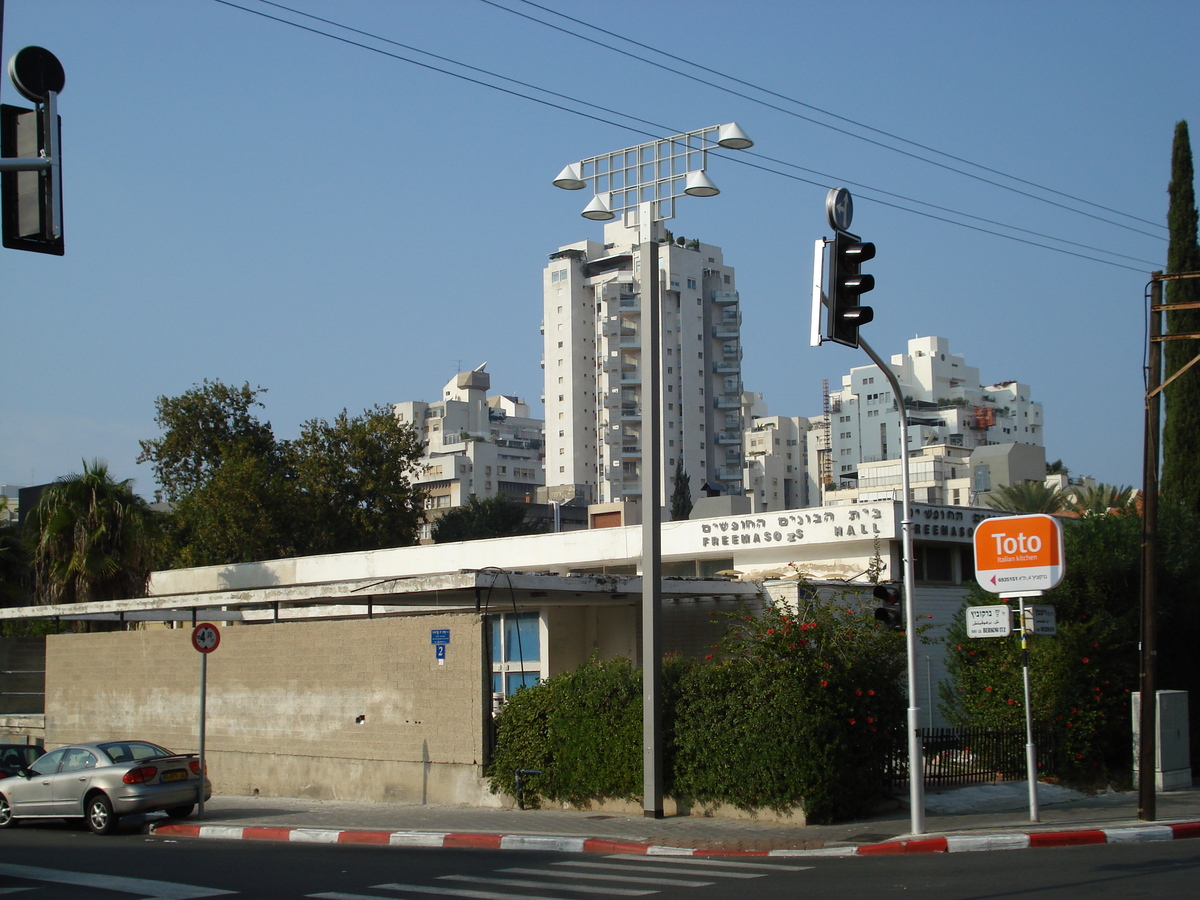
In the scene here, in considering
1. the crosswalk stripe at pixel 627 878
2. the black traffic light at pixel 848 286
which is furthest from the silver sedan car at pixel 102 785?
the black traffic light at pixel 848 286

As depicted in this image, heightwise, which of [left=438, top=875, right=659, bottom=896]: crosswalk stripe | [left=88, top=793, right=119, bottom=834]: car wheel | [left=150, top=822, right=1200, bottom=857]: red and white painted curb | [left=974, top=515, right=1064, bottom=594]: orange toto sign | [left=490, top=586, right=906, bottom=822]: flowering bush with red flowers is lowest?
[left=88, top=793, right=119, bottom=834]: car wheel

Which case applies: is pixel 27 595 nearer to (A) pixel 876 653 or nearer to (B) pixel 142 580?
(B) pixel 142 580

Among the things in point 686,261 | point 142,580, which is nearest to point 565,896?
point 142,580

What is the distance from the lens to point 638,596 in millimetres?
23875

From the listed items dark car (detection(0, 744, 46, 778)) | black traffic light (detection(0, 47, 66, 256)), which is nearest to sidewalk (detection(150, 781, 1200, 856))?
dark car (detection(0, 744, 46, 778))

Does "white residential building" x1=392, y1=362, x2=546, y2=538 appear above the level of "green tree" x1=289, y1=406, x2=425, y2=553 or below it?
above

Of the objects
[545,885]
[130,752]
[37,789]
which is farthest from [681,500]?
[545,885]

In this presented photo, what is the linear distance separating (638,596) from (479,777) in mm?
6033

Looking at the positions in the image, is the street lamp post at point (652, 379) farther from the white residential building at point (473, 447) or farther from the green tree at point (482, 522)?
the white residential building at point (473, 447)

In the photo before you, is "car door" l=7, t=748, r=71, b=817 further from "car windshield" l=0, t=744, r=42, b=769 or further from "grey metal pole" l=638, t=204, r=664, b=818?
"grey metal pole" l=638, t=204, r=664, b=818

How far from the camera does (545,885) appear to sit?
39.7 ft

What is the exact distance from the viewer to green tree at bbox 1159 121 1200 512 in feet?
85.9

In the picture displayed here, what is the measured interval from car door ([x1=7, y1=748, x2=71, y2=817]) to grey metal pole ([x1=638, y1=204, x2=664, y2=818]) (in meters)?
9.65

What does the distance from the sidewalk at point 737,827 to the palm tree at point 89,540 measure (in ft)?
48.7
